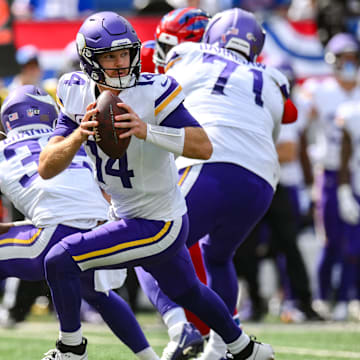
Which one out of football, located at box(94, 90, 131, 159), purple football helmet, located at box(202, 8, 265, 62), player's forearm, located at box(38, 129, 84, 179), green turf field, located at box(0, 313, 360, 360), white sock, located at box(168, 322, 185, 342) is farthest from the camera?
green turf field, located at box(0, 313, 360, 360)

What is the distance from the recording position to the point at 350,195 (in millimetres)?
8656

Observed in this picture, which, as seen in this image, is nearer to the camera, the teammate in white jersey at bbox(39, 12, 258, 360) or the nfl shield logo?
the teammate in white jersey at bbox(39, 12, 258, 360)

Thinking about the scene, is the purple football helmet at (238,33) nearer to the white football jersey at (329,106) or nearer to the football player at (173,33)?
the football player at (173,33)

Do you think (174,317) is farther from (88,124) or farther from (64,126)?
(88,124)

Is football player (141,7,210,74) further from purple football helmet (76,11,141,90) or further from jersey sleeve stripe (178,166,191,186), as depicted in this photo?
purple football helmet (76,11,141,90)

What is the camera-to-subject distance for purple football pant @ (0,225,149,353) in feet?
16.3

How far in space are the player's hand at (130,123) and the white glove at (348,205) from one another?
478cm

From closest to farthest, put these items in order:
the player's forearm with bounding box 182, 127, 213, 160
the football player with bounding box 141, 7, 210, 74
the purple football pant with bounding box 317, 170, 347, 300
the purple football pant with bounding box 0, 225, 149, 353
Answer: the player's forearm with bounding box 182, 127, 213, 160, the purple football pant with bounding box 0, 225, 149, 353, the football player with bounding box 141, 7, 210, 74, the purple football pant with bounding box 317, 170, 347, 300

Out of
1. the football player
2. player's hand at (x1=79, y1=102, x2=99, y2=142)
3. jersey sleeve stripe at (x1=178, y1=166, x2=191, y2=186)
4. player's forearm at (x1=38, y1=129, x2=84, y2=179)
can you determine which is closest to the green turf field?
jersey sleeve stripe at (x1=178, y1=166, x2=191, y2=186)

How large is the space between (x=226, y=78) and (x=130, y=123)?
1416 millimetres

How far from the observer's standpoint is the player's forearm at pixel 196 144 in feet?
14.0

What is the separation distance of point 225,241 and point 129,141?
136cm

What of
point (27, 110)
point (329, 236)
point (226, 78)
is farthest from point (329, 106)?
point (27, 110)

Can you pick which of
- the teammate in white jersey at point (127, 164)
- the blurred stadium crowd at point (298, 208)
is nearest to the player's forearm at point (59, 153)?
the teammate in white jersey at point (127, 164)
